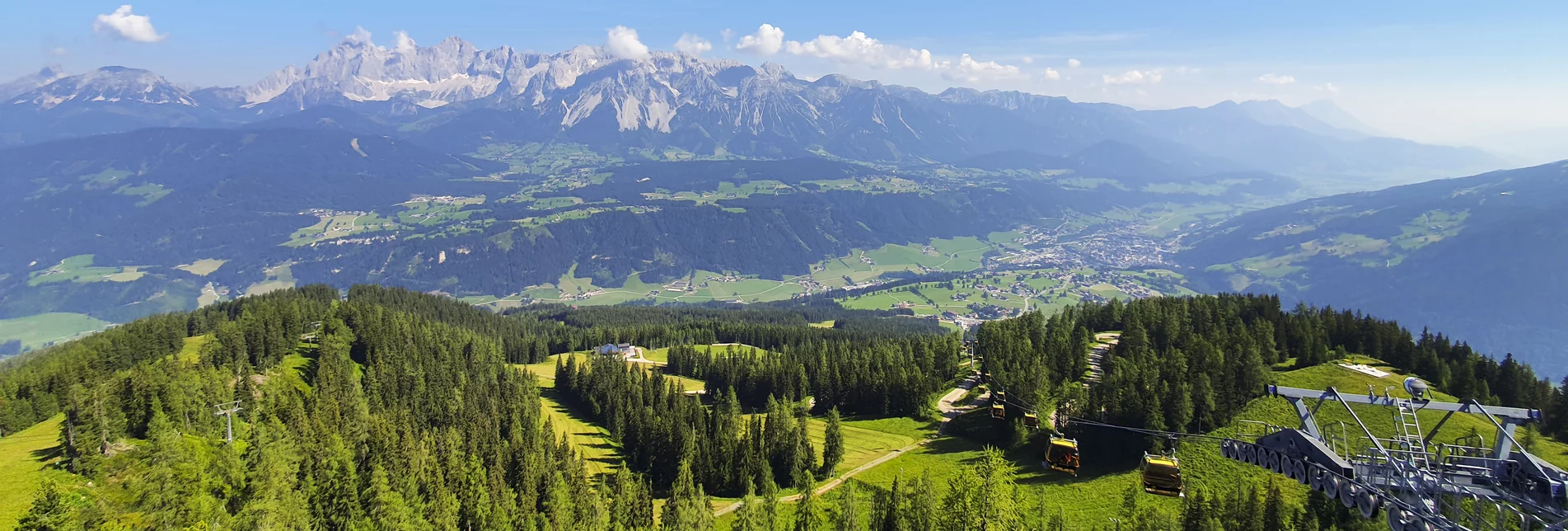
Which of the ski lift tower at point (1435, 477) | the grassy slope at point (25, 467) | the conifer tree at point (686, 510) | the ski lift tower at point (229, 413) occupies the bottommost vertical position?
the conifer tree at point (686, 510)

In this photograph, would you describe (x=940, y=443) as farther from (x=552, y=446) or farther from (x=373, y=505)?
(x=373, y=505)

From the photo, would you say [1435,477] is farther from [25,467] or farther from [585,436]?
[585,436]

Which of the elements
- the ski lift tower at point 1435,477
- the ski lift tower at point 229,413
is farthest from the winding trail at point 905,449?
the ski lift tower at point 229,413

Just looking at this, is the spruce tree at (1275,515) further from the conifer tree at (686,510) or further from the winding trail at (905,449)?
the conifer tree at (686,510)

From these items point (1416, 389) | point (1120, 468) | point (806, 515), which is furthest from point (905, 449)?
point (1416, 389)

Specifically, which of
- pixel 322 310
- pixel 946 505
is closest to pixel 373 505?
pixel 946 505
